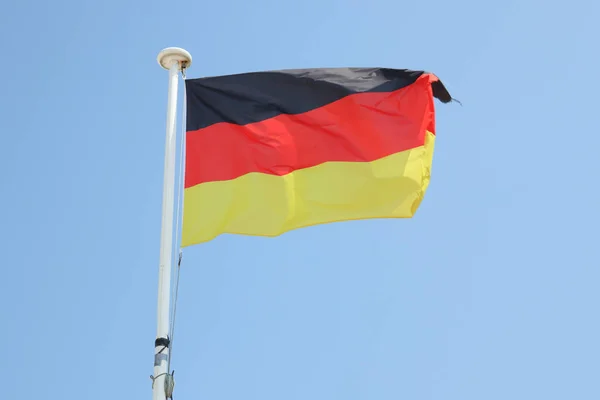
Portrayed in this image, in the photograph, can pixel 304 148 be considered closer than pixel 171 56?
No

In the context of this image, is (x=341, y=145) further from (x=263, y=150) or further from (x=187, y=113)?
(x=187, y=113)

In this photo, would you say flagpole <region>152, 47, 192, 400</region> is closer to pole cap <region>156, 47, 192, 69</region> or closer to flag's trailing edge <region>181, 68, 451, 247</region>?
pole cap <region>156, 47, 192, 69</region>

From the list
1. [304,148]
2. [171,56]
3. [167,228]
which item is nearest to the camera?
[167,228]

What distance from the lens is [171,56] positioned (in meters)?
12.4

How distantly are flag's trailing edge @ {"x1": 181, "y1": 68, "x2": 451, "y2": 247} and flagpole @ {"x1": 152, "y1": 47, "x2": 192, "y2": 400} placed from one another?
0.55 metres

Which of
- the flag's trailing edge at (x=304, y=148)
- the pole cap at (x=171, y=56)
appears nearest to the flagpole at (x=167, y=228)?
the pole cap at (x=171, y=56)

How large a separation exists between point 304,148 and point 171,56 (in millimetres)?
2288

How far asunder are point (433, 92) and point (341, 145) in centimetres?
180

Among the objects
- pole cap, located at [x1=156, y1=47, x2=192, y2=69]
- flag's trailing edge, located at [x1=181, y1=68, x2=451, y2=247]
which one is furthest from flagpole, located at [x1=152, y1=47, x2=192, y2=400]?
flag's trailing edge, located at [x1=181, y1=68, x2=451, y2=247]

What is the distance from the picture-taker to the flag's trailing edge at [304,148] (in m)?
12.2

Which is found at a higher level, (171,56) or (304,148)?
(171,56)

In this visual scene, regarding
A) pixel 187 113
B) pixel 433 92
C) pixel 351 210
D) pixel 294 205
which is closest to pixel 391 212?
pixel 351 210

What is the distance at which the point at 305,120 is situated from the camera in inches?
519

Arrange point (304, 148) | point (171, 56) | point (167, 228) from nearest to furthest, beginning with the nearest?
point (167, 228), point (171, 56), point (304, 148)
